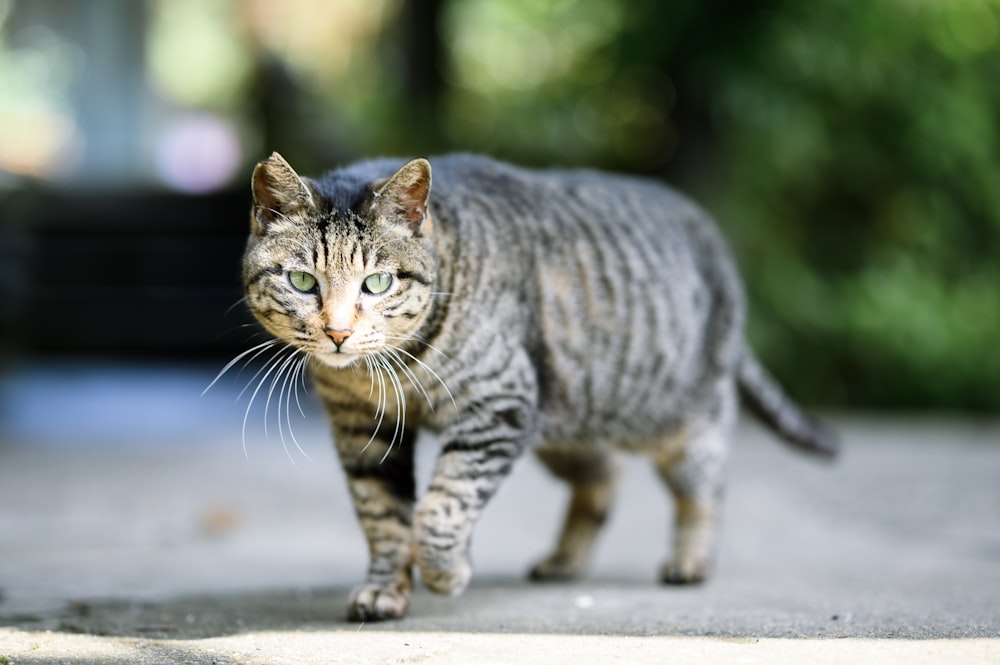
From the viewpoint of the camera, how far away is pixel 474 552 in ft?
15.6

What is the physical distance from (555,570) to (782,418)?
39.4 inches

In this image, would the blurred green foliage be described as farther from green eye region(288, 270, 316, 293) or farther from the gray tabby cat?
green eye region(288, 270, 316, 293)

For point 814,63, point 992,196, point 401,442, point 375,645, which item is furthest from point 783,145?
point 375,645

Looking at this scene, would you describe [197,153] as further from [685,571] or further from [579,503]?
[685,571]

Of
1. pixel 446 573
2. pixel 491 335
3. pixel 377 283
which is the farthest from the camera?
pixel 491 335

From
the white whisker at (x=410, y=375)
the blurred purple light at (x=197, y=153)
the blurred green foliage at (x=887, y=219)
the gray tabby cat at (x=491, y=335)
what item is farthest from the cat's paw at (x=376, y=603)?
the blurred purple light at (x=197, y=153)

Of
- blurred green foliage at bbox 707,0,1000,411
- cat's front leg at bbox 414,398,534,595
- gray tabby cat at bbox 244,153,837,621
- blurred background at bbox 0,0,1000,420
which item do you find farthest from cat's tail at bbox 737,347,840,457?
blurred green foliage at bbox 707,0,1000,411

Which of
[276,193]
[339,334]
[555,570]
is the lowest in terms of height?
[555,570]

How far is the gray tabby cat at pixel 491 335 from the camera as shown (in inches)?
117

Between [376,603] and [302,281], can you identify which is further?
[376,603]

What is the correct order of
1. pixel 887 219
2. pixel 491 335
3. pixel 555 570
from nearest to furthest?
pixel 491 335
pixel 555 570
pixel 887 219

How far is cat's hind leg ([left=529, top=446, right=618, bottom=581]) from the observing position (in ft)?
13.1

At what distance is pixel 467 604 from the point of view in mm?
3309

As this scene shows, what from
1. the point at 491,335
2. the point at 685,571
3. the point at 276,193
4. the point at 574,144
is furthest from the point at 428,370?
the point at 574,144
